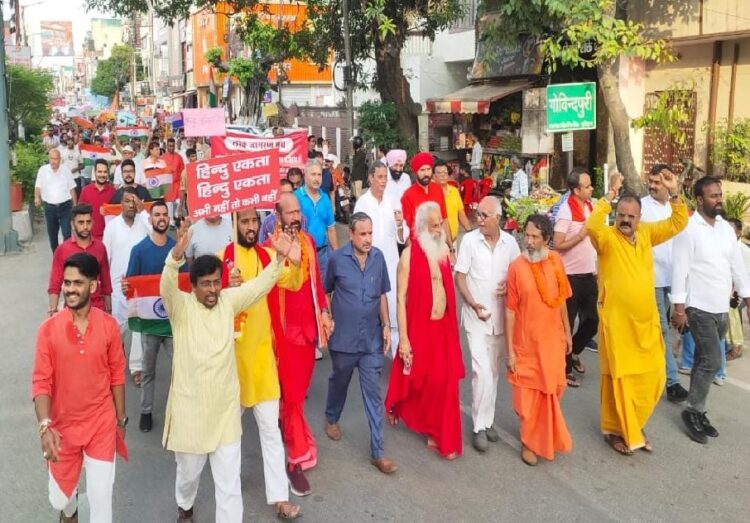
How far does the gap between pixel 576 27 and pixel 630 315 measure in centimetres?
748

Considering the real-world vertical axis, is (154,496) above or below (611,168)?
below

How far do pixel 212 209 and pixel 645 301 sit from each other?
9.70ft

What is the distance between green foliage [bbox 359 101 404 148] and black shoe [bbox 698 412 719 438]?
11252 millimetres

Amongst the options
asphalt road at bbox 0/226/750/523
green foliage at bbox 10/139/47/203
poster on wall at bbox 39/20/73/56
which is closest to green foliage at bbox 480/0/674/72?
asphalt road at bbox 0/226/750/523

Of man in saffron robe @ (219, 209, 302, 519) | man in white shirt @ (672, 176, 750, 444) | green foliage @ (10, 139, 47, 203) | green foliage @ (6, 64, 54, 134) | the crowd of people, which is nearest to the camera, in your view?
the crowd of people

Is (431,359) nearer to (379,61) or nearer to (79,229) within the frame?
(79,229)

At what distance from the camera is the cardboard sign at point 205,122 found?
351 inches

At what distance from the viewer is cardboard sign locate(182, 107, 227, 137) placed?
8.91 m

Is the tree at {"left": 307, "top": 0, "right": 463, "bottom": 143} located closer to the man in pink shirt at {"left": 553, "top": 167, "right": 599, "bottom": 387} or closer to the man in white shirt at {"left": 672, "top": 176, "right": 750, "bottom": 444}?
the man in pink shirt at {"left": 553, "top": 167, "right": 599, "bottom": 387}

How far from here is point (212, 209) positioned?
15.4ft

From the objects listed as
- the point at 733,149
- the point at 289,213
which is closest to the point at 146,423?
the point at 289,213

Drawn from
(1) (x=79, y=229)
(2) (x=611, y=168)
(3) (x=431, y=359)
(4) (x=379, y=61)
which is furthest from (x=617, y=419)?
(4) (x=379, y=61)

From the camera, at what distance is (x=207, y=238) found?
6.05m

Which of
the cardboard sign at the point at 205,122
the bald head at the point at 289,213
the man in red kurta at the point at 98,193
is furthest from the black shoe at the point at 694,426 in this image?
the man in red kurta at the point at 98,193
